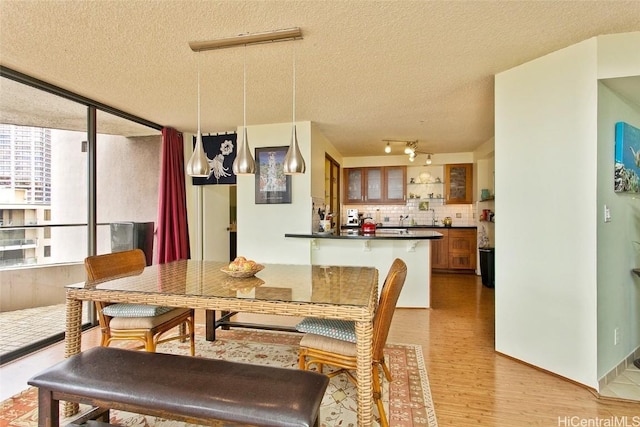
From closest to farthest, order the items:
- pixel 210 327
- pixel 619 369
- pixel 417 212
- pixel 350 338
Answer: pixel 350 338, pixel 619 369, pixel 210 327, pixel 417 212

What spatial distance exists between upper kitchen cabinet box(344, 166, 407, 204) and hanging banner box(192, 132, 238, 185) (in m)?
3.03

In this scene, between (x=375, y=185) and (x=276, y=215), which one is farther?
(x=375, y=185)

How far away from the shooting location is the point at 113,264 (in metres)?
2.36

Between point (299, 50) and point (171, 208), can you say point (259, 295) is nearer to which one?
point (299, 50)

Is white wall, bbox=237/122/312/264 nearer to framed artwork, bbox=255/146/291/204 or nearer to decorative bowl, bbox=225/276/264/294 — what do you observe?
framed artwork, bbox=255/146/291/204

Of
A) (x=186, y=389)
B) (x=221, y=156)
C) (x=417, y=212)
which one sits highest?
(x=221, y=156)

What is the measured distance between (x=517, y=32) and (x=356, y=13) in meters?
1.12

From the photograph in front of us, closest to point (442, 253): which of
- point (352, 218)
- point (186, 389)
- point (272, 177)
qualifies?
point (352, 218)

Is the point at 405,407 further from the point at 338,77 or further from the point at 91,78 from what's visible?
the point at 91,78

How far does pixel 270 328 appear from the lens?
120 inches

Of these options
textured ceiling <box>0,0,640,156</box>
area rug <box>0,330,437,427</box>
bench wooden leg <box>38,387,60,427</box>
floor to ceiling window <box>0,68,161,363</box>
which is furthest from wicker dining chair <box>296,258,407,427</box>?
floor to ceiling window <box>0,68,161,363</box>

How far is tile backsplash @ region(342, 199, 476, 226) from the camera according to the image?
662 cm

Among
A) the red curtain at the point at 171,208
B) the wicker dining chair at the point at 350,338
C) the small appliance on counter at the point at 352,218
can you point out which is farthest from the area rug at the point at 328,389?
the small appliance on counter at the point at 352,218

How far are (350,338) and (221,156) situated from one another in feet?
11.8
